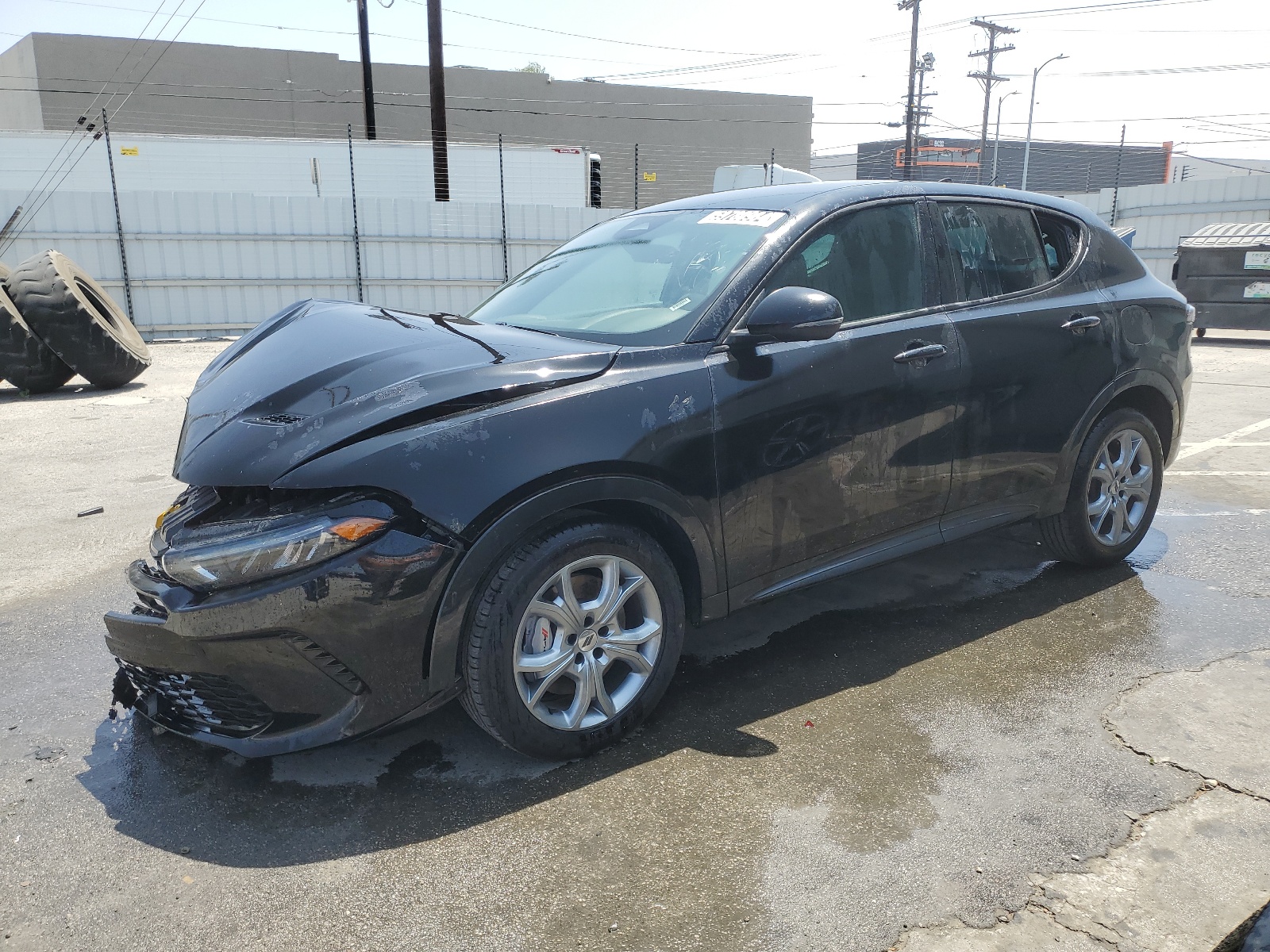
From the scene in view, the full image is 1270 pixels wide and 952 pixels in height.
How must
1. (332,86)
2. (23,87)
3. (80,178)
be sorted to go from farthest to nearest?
(332,86) → (23,87) → (80,178)

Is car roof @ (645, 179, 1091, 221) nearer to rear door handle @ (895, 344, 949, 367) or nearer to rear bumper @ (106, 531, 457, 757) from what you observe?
rear door handle @ (895, 344, 949, 367)

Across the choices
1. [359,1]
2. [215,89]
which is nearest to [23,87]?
[215,89]

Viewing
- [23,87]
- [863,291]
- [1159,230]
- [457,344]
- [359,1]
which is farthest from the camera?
[23,87]

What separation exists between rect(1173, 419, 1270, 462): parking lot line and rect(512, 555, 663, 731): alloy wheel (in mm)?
5393

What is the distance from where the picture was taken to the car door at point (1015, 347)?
3.67 meters

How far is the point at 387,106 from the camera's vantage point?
35.2 m

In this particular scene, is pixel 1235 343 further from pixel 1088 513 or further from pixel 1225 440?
pixel 1088 513

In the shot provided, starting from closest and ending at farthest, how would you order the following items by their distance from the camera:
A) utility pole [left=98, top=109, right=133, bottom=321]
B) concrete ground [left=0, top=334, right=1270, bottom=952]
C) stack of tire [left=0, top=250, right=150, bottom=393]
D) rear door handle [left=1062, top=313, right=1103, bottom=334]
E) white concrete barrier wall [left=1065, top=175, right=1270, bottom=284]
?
1. concrete ground [left=0, top=334, right=1270, bottom=952]
2. rear door handle [left=1062, top=313, right=1103, bottom=334]
3. stack of tire [left=0, top=250, right=150, bottom=393]
4. utility pole [left=98, top=109, right=133, bottom=321]
5. white concrete barrier wall [left=1065, top=175, right=1270, bottom=284]

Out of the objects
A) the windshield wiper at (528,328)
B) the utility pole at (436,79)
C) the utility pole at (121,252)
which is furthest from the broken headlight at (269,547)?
the utility pole at (436,79)

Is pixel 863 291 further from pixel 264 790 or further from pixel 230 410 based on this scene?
pixel 264 790

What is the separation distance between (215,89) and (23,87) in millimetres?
6545

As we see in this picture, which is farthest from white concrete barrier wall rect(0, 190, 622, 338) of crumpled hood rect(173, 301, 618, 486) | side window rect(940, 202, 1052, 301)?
crumpled hood rect(173, 301, 618, 486)

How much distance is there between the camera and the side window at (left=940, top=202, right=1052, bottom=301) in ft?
12.3

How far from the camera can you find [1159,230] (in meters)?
21.0
